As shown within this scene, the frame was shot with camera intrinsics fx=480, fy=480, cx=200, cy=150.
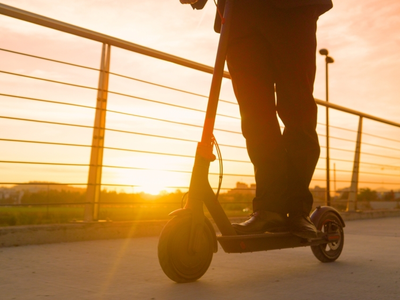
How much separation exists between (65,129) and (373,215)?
3.65m

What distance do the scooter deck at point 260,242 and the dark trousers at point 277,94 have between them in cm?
10

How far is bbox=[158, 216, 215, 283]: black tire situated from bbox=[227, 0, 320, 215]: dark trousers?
0.37 metres

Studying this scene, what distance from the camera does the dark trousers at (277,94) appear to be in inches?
70.0

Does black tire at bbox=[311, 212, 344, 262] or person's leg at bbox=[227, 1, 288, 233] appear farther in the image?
black tire at bbox=[311, 212, 344, 262]

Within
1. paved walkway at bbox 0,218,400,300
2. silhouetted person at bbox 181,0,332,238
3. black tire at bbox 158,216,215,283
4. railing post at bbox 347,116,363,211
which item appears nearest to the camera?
paved walkway at bbox 0,218,400,300

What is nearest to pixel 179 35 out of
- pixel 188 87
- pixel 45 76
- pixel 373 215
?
pixel 188 87

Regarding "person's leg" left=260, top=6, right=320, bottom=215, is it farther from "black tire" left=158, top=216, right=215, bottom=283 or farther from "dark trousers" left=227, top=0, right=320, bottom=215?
"black tire" left=158, top=216, right=215, bottom=283

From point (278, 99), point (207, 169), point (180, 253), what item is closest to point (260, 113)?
point (278, 99)

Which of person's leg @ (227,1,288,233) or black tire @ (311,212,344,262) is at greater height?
person's leg @ (227,1,288,233)

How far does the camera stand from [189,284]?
4.86 feet

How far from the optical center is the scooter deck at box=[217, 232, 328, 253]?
5.22 ft

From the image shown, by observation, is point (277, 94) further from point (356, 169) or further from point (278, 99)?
point (356, 169)

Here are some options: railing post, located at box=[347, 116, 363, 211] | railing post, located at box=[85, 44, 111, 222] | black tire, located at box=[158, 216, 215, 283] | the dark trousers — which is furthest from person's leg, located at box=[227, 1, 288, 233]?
railing post, located at box=[347, 116, 363, 211]

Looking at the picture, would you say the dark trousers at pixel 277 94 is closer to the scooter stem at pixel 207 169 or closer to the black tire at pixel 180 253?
the scooter stem at pixel 207 169
